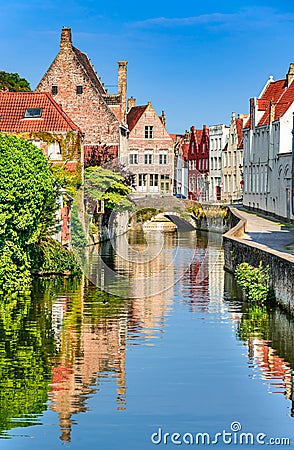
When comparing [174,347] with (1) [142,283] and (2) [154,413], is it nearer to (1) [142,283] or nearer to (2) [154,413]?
(2) [154,413]

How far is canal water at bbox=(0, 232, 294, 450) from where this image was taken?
755 inches

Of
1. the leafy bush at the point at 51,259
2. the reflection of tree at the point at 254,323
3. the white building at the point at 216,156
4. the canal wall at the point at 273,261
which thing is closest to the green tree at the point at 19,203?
the leafy bush at the point at 51,259

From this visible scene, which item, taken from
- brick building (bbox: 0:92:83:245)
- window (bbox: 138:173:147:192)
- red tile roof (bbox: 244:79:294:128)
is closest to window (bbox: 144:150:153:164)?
window (bbox: 138:173:147:192)

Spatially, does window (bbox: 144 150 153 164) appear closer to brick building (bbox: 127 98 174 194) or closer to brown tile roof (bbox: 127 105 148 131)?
brick building (bbox: 127 98 174 194)

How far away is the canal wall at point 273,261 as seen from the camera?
3145cm

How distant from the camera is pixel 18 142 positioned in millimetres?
39125

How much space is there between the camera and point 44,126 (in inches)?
2191

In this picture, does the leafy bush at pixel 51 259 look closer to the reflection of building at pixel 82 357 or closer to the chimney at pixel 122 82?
the reflection of building at pixel 82 357

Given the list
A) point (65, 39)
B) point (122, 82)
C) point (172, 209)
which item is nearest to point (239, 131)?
point (172, 209)

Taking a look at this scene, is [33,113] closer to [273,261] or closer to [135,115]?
[273,261]

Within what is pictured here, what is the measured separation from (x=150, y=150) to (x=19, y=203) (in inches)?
2645

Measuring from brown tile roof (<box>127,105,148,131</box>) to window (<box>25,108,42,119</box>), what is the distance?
155 feet

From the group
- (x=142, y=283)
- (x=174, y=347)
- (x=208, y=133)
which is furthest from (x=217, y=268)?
(x=208, y=133)

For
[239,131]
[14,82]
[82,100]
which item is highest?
[14,82]
